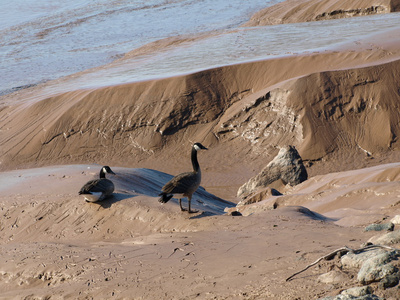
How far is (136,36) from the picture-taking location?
31969 millimetres

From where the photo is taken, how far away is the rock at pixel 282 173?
1273 centimetres

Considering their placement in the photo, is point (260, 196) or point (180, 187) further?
point (260, 196)

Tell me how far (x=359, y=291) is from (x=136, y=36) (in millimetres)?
29124

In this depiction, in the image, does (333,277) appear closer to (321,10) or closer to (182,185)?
(182,185)

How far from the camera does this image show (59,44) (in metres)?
30.8

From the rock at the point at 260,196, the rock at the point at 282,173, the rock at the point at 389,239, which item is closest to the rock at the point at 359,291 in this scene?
the rock at the point at 389,239

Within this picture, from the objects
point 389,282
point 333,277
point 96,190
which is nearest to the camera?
point 389,282

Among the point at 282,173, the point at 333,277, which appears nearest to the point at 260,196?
the point at 282,173

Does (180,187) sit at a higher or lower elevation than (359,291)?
lower

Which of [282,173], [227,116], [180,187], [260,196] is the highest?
[180,187]

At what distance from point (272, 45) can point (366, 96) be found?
6.44 meters

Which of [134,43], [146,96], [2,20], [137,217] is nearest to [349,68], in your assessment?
[146,96]

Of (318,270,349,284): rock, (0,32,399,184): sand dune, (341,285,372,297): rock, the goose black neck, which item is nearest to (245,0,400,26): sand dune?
(0,32,399,184): sand dune

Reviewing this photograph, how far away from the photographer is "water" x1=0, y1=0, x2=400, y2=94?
66.9 ft
